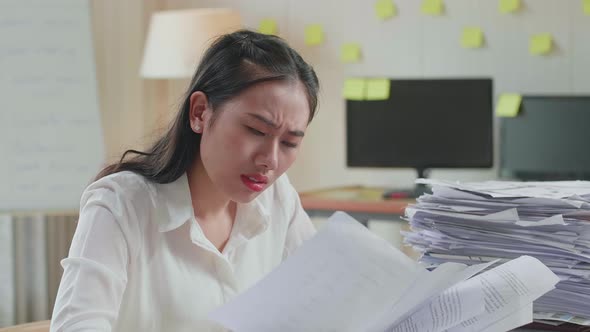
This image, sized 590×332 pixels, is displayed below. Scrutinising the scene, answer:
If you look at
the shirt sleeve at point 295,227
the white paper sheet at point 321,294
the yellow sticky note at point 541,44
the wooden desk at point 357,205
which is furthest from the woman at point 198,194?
the yellow sticky note at point 541,44

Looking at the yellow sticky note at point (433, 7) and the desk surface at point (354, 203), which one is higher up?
the yellow sticky note at point (433, 7)

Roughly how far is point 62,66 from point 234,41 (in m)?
2.33

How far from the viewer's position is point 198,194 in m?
1.36

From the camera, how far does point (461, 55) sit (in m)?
3.75

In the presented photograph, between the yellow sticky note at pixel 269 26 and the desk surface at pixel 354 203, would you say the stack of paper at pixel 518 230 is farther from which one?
the yellow sticky note at pixel 269 26

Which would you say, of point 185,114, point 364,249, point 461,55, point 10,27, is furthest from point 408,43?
point 364,249

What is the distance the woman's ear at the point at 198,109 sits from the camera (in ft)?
4.27

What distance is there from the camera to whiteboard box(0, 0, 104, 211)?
341 centimetres

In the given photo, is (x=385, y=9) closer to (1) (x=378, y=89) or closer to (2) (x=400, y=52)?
(2) (x=400, y=52)

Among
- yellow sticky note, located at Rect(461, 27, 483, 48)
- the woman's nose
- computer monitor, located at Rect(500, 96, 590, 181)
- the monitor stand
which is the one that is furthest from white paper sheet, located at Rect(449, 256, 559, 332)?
yellow sticky note, located at Rect(461, 27, 483, 48)

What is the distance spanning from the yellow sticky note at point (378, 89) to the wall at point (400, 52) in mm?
228

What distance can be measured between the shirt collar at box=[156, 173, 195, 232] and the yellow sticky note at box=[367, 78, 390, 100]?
2383mm

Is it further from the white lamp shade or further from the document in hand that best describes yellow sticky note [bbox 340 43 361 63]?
the document in hand

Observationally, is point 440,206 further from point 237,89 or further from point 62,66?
point 62,66
